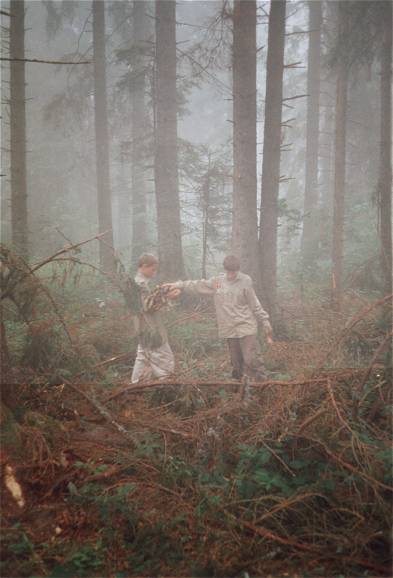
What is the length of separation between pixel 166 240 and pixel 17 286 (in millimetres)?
6773

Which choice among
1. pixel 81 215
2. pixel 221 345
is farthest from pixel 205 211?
pixel 81 215

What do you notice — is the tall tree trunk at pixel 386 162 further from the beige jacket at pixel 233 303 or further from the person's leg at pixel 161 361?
the person's leg at pixel 161 361

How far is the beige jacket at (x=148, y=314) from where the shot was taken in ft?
16.9

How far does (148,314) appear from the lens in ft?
17.4

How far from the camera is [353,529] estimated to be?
2.75 meters

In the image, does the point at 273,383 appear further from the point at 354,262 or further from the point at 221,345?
the point at 354,262

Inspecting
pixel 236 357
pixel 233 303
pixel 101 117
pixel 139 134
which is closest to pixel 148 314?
pixel 233 303

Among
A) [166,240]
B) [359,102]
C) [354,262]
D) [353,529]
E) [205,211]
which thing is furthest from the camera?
[359,102]

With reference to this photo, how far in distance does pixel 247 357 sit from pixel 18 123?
8.47 meters

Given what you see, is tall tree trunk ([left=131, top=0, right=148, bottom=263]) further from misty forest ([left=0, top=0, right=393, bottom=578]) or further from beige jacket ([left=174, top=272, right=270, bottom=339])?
beige jacket ([left=174, top=272, right=270, bottom=339])

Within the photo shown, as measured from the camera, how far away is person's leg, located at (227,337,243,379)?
6207mm

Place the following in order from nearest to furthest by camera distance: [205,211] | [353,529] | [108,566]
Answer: [108,566] → [353,529] → [205,211]

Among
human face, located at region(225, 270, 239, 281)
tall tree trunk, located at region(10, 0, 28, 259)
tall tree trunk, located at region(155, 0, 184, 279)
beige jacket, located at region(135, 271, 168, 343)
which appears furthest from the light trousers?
tall tree trunk, located at region(10, 0, 28, 259)

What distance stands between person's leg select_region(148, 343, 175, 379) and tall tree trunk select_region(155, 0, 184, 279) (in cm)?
553
